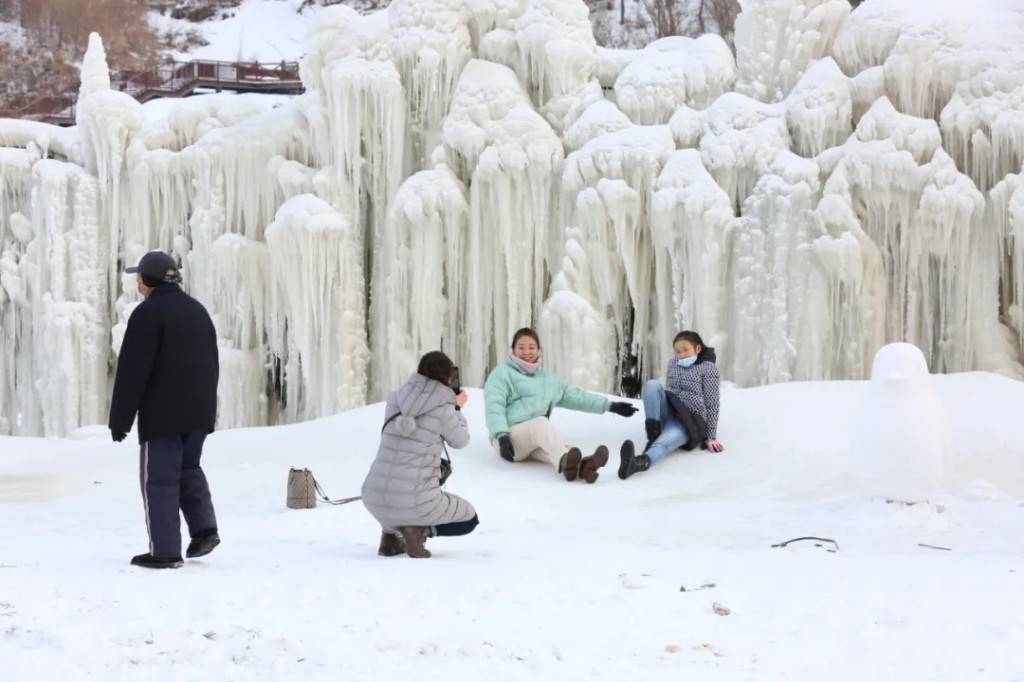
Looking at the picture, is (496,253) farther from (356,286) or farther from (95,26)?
(95,26)

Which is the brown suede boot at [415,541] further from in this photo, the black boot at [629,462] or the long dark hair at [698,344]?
the long dark hair at [698,344]

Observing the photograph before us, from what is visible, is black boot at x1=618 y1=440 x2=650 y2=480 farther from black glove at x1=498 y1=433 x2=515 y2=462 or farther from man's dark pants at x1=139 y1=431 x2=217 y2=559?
man's dark pants at x1=139 y1=431 x2=217 y2=559

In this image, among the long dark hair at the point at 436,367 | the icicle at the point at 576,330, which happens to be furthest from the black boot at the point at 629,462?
the icicle at the point at 576,330

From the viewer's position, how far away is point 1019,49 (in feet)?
32.9

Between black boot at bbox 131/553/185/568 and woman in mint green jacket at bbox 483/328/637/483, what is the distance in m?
3.60

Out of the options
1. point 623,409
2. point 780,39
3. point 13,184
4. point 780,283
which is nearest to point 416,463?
point 623,409

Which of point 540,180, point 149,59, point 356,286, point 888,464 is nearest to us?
point 888,464

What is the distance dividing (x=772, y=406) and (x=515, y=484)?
2.19 meters

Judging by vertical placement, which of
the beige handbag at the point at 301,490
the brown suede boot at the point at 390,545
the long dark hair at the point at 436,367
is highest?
the long dark hair at the point at 436,367

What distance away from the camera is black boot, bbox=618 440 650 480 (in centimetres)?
732

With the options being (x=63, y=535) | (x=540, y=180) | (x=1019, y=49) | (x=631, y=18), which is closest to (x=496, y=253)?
(x=540, y=180)

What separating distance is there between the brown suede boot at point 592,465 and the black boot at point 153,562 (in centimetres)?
341

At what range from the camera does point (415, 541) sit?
494 centimetres

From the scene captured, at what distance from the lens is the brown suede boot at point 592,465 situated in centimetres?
726
